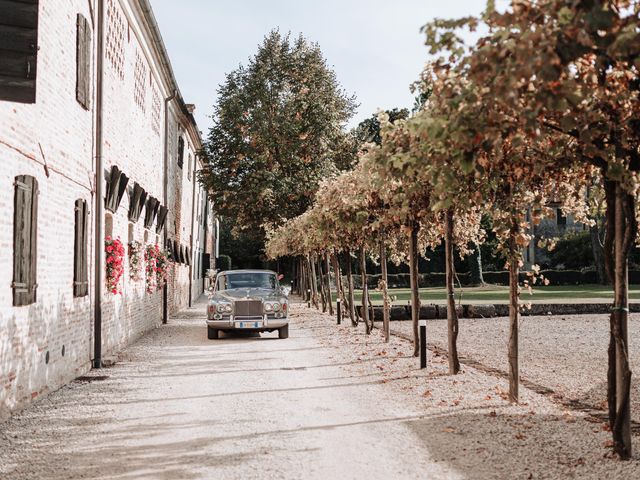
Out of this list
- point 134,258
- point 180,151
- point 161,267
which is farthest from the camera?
point 180,151

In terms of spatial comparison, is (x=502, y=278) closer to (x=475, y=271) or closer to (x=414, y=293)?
(x=475, y=271)

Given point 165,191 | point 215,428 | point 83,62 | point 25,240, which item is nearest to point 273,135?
point 165,191

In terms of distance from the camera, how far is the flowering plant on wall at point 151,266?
62.9 ft

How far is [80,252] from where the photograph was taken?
38.6 feet

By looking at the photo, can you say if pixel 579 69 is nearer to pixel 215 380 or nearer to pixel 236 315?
pixel 215 380

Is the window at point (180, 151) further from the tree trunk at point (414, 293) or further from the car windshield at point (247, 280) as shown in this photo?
the tree trunk at point (414, 293)

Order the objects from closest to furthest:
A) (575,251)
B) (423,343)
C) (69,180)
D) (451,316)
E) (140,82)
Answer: (69,180)
(451,316)
(423,343)
(140,82)
(575,251)

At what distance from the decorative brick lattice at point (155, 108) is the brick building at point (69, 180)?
0.51m

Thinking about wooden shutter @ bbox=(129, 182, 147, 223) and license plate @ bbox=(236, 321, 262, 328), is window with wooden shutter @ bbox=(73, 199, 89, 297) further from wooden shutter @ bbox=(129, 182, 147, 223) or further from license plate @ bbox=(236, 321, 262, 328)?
license plate @ bbox=(236, 321, 262, 328)

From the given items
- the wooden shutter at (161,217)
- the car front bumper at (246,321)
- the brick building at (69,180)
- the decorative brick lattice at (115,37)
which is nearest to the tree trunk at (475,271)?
the wooden shutter at (161,217)

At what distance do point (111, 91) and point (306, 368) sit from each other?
6663 mm

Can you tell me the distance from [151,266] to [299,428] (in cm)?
1310

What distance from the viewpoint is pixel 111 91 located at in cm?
1457

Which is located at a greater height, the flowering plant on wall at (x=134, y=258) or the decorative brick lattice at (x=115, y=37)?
the decorative brick lattice at (x=115, y=37)
